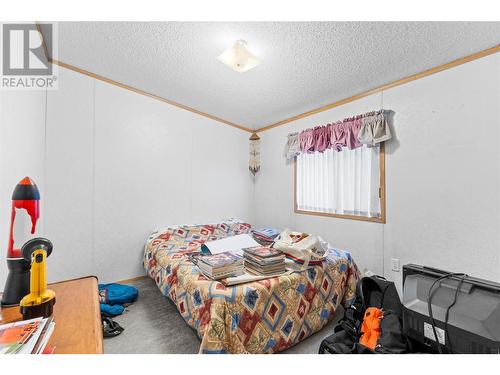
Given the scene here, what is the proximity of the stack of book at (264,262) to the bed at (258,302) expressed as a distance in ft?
0.24

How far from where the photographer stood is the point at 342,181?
111 inches

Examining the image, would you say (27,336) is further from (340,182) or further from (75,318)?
(340,182)

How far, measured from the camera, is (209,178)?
3508mm

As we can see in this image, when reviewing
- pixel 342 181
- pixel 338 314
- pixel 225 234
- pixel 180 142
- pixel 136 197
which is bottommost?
pixel 338 314

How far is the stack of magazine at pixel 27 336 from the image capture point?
1.94 feet

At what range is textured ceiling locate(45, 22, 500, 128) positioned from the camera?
1.70 metres

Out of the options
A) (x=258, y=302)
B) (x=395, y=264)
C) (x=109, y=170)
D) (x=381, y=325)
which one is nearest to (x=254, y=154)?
(x=109, y=170)

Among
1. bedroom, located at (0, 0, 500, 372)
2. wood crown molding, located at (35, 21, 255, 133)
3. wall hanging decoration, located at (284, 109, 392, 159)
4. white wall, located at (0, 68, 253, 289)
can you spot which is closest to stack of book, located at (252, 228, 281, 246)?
bedroom, located at (0, 0, 500, 372)

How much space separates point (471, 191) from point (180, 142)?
3.23 meters

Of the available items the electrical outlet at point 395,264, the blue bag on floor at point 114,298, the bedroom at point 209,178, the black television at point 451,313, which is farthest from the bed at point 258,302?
the black television at point 451,313

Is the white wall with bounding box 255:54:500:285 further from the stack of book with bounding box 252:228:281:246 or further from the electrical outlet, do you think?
the stack of book with bounding box 252:228:281:246
